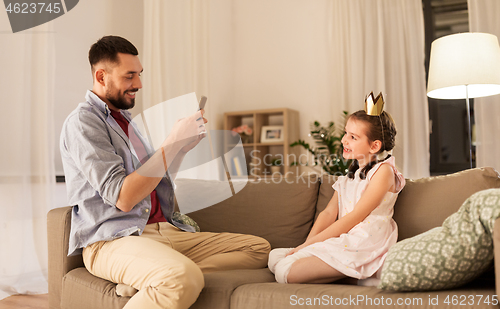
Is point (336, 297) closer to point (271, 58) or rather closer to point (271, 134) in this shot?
point (271, 134)

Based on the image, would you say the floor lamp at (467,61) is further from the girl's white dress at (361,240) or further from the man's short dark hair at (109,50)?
the man's short dark hair at (109,50)

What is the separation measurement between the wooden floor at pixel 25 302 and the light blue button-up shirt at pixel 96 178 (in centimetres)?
109

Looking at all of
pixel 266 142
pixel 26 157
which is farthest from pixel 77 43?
pixel 266 142

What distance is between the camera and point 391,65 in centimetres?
389

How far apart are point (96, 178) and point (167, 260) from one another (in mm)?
360

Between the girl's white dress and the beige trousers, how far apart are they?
322mm

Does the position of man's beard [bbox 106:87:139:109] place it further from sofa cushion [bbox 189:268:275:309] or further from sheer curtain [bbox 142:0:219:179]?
sheer curtain [bbox 142:0:219:179]

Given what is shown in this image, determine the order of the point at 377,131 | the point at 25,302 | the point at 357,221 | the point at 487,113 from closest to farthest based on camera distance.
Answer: the point at 357,221 < the point at 377,131 < the point at 25,302 < the point at 487,113

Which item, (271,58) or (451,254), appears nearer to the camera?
(451,254)

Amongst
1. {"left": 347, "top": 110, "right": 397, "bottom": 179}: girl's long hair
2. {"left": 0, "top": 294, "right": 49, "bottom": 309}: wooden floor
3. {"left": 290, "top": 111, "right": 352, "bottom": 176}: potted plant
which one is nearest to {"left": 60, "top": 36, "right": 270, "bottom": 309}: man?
{"left": 347, "top": 110, "right": 397, "bottom": 179}: girl's long hair

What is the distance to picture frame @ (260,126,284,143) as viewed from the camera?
411 centimetres

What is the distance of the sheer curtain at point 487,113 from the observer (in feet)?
11.3

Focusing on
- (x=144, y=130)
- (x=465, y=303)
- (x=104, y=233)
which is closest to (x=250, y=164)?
(x=144, y=130)

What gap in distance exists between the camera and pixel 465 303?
3.37 feet
